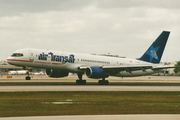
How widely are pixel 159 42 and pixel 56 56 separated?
19.9m

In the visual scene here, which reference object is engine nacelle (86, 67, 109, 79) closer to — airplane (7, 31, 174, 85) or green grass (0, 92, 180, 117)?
airplane (7, 31, 174, 85)

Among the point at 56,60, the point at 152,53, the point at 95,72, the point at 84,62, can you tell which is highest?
the point at 152,53

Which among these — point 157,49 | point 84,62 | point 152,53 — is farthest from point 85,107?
point 157,49

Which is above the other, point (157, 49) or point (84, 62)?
point (157, 49)

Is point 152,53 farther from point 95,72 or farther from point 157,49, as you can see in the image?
point 95,72

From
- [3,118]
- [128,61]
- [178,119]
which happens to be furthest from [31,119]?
[128,61]

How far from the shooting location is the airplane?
46.4m

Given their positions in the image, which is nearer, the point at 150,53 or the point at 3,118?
the point at 3,118

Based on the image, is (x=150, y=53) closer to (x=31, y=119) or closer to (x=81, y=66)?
(x=81, y=66)

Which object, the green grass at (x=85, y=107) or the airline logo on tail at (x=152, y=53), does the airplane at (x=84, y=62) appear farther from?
the green grass at (x=85, y=107)

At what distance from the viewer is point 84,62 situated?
165 feet

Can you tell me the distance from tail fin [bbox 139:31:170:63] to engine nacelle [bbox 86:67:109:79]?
11822 mm

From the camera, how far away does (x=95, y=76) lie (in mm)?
47344

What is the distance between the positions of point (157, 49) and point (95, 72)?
15086mm
